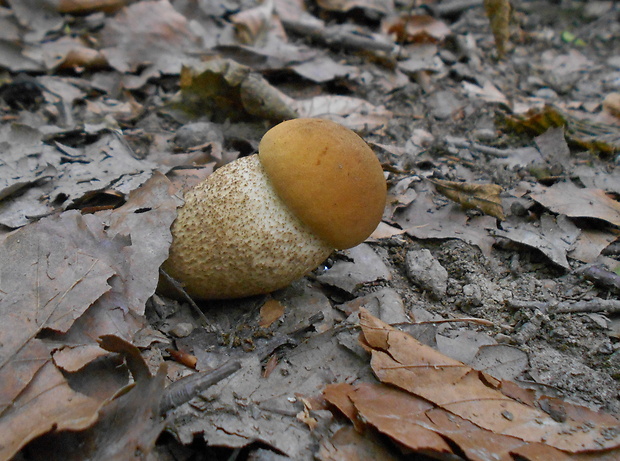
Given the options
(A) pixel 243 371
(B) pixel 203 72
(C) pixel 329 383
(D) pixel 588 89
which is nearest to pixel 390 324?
(C) pixel 329 383

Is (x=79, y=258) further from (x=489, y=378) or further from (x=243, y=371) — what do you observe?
(x=489, y=378)

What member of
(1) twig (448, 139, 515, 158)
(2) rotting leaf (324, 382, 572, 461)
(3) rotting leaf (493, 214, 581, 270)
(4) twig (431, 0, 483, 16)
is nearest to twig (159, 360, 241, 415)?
(2) rotting leaf (324, 382, 572, 461)

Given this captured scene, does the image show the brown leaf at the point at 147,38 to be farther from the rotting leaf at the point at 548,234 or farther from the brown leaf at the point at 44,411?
the brown leaf at the point at 44,411

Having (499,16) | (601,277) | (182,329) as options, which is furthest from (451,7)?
(182,329)

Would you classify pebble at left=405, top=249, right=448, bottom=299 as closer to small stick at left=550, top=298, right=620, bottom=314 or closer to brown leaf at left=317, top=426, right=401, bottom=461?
small stick at left=550, top=298, right=620, bottom=314

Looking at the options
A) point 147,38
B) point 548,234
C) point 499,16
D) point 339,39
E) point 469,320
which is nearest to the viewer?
point 469,320

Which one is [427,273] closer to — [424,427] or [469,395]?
[469,395]

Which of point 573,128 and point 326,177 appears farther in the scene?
point 573,128
